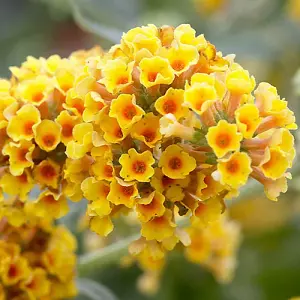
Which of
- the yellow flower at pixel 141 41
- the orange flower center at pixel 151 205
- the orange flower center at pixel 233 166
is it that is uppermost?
the yellow flower at pixel 141 41

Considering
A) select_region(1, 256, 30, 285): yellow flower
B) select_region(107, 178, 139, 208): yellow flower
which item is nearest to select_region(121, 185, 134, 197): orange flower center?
select_region(107, 178, 139, 208): yellow flower

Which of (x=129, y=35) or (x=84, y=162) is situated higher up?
(x=129, y=35)

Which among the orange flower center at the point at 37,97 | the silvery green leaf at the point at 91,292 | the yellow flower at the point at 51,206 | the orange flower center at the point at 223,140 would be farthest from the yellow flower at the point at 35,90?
the silvery green leaf at the point at 91,292

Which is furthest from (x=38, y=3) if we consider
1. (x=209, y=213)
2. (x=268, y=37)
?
(x=209, y=213)

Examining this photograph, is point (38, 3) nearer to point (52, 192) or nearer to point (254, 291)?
point (254, 291)

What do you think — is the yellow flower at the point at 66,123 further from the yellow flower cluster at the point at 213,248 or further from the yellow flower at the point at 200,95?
the yellow flower cluster at the point at 213,248

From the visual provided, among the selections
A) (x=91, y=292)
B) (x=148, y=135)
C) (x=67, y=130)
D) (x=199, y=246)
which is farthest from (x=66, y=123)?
(x=199, y=246)
